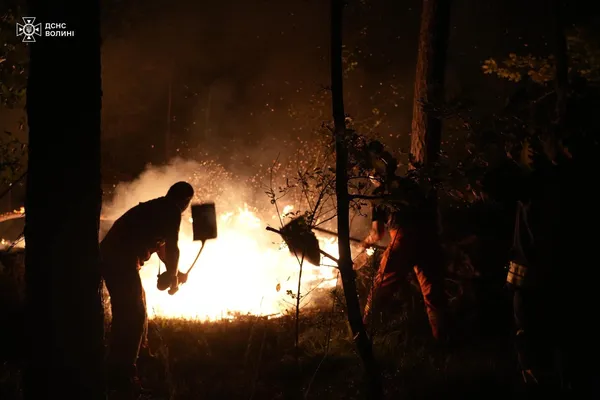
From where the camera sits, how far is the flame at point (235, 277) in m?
7.75

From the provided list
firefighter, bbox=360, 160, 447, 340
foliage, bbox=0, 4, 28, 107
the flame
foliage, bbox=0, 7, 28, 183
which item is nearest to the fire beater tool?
the flame

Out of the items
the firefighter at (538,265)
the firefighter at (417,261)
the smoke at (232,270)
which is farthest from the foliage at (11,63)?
the firefighter at (538,265)

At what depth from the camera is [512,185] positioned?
12.4 ft

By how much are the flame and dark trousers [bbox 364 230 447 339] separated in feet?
3.63

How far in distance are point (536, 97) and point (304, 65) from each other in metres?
13.2

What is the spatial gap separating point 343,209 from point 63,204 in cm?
210

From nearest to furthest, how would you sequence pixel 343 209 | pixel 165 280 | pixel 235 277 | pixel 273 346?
pixel 343 209
pixel 165 280
pixel 273 346
pixel 235 277

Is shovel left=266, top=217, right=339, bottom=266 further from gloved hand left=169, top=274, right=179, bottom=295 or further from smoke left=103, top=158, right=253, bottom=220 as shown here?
smoke left=103, top=158, right=253, bottom=220

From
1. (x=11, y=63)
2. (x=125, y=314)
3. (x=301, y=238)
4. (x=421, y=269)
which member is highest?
→ (x=11, y=63)

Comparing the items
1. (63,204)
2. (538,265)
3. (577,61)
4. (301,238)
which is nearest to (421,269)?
(301,238)

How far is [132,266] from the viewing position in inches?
206

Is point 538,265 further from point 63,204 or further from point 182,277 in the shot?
point 182,277

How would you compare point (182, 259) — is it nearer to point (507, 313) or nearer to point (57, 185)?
point (507, 313)

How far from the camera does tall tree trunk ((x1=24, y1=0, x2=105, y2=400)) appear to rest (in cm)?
306
